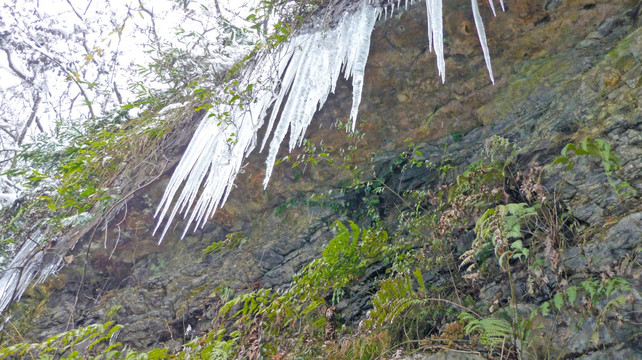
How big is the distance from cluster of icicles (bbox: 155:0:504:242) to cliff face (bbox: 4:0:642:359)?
32 cm

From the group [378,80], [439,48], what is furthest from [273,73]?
[439,48]

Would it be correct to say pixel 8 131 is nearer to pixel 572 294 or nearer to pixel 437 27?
pixel 437 27

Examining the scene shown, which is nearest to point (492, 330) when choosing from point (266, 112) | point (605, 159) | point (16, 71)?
point (605, 159)

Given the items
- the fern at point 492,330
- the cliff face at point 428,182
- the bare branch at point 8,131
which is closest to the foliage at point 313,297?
the cliff face at point 428,182

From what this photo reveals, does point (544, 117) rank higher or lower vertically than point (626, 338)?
higher

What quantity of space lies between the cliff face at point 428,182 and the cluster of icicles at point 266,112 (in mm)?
267

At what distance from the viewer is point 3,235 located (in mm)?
4387

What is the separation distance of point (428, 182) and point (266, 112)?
4.40 ft

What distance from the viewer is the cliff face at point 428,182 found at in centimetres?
225

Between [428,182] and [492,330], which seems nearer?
[492,330]

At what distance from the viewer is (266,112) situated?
3.69 metres

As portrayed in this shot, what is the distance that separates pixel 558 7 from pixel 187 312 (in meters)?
3.52

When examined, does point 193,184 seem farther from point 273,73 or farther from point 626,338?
point 626,338

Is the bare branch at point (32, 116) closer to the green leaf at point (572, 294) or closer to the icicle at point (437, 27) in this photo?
the icicle at point (437, 27)
